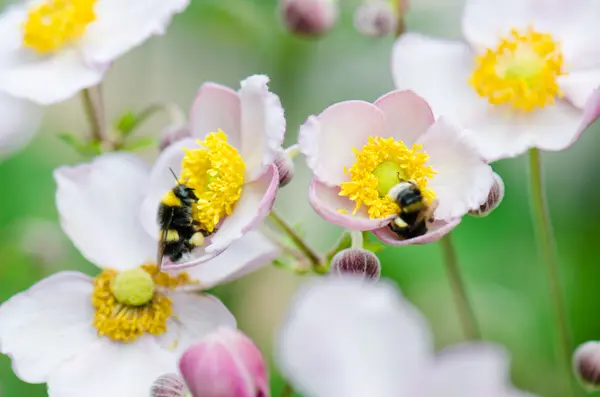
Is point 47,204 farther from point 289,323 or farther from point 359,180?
point 289,323

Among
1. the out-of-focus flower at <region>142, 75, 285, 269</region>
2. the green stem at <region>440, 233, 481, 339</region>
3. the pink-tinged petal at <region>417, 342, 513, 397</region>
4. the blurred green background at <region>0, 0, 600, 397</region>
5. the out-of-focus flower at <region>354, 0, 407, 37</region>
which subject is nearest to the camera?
the pink-tinged petal at <region>417, 342, 513, 397</region>

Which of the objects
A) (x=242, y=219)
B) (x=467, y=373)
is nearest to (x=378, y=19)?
(x=242, y=219)

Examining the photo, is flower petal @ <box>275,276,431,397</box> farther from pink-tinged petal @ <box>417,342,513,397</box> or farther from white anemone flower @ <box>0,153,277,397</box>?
white anemone flower @ <box>0,153,277,397</box>

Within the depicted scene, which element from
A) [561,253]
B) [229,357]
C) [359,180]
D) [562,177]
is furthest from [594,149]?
[229,357]

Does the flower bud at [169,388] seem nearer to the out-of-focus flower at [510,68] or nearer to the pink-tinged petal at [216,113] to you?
the pink-tinged petal at [216,113]

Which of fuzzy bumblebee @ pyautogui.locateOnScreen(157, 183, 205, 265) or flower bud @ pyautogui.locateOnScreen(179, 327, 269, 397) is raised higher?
flower bud @ pyautogui.locateOnScreen(179, 327, 269, 397)

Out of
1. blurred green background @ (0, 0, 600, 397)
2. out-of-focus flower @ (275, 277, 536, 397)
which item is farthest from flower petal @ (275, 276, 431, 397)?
blurred green background @ (0, 0, 600, 397)
